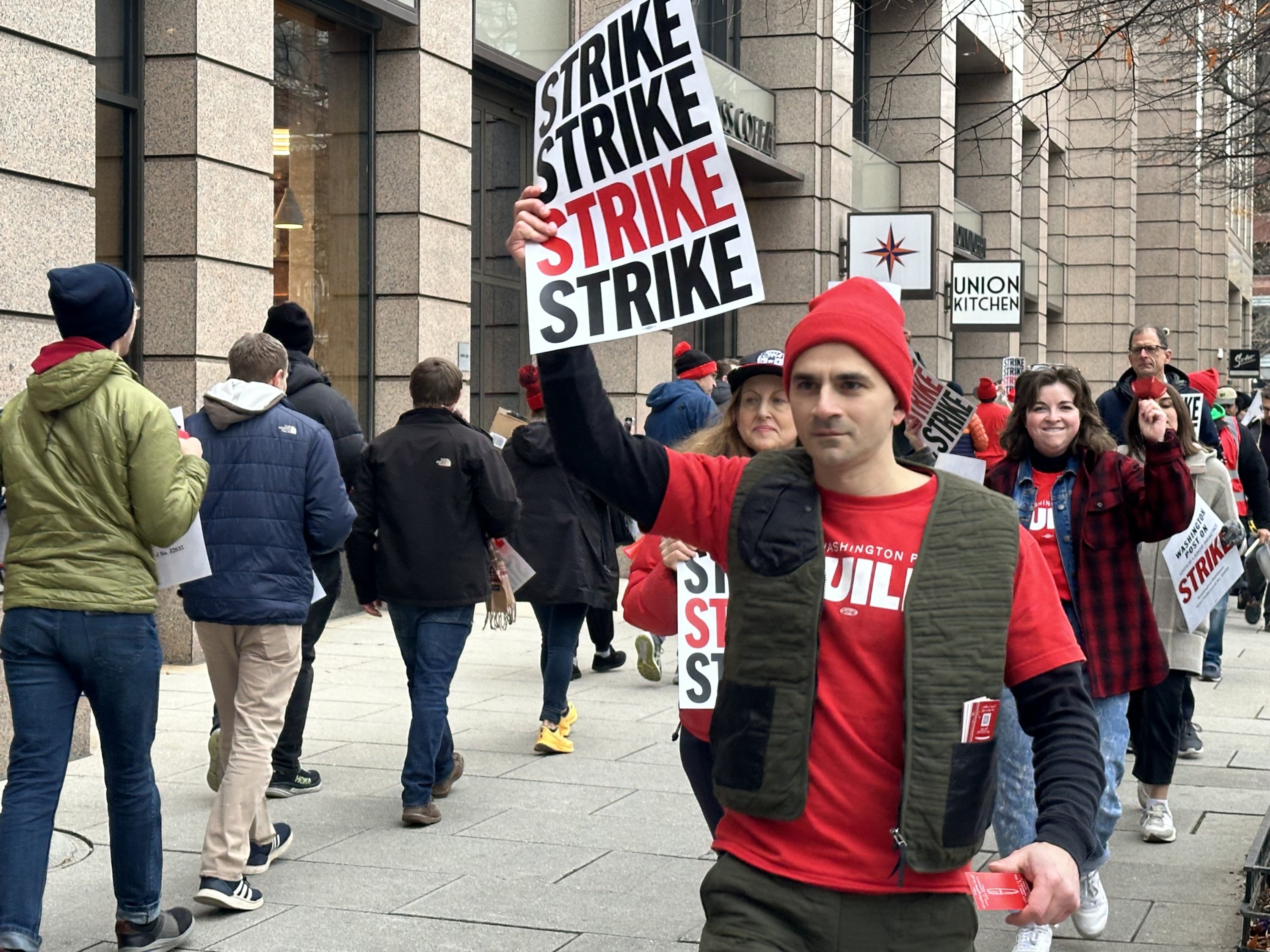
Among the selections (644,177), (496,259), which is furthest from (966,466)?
(496,259)

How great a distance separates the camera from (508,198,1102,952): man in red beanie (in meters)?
2.85

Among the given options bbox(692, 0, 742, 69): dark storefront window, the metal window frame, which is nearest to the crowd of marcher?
the metal window frame

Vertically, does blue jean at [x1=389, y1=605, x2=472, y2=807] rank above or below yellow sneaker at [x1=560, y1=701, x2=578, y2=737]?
above

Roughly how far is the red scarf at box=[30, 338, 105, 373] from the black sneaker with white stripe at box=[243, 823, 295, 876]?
1.91 metres

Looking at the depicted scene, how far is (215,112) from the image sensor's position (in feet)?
35.4

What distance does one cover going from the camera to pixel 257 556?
6.10 metres

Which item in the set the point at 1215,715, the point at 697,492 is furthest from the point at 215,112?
the point at 697,492

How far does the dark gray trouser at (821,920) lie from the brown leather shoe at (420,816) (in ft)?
13.6

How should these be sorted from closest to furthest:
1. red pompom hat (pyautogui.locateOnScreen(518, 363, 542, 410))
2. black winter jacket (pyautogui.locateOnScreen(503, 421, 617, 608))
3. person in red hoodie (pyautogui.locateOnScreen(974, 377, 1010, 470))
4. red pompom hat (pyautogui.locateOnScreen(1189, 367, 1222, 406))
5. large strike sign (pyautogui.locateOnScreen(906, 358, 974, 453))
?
large strike sign (pyautogui.locateOnScreen(906, 358, 974, 453)), black winter jacket (pyautogui.locateOnScreen(503, 421, 617, 608)), red pompom hat (pyautogui.locateOnScreen(1189, 367, 1222, 406)), red pompom hat (pyautogui.locateOnScreen(518, 363, 542, 410)), person in red hoodie (pyautogui.locateOnScreen(974, 377, 1010, 470))

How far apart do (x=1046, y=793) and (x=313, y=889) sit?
147 inches

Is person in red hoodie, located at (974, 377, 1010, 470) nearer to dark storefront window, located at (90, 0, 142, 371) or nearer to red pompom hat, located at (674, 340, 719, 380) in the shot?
red pompom hat, located at (674, 340, 719, 380)

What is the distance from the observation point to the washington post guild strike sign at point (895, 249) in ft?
62.5

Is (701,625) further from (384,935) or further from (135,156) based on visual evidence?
(135,156)

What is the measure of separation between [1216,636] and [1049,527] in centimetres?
601
